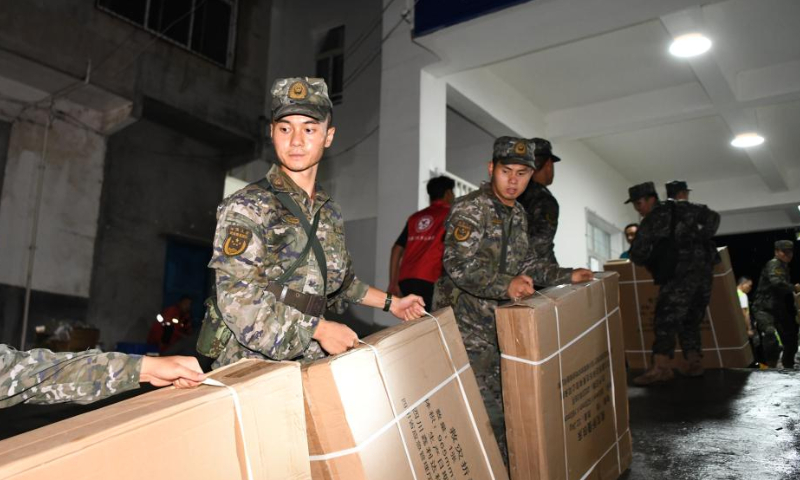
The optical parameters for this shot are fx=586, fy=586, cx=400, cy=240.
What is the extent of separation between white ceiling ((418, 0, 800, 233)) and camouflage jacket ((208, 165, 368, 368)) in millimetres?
3685

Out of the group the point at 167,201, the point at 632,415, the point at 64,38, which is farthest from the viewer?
the point at 167,201

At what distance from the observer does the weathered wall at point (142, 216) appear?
8578 mm

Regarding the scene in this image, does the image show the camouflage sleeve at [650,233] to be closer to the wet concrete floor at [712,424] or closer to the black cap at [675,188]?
the black cap at [675,188]

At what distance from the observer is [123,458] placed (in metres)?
0.88

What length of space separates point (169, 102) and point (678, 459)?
8.55 m

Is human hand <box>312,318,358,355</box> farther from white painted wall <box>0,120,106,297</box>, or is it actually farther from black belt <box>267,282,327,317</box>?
white painted wall <box>0,120,106,297</box>

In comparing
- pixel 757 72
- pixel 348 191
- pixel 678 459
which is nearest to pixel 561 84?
pixel 757 72

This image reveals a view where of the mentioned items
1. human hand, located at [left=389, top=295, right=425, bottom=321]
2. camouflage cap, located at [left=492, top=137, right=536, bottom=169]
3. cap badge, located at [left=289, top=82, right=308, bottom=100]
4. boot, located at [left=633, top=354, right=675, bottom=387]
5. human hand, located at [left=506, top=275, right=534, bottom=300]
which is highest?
camouflage cap, located at [left=492, top=137, right=536, bottom=169]

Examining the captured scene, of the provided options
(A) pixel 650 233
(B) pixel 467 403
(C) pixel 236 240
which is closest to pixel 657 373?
(A) pixel 650 233

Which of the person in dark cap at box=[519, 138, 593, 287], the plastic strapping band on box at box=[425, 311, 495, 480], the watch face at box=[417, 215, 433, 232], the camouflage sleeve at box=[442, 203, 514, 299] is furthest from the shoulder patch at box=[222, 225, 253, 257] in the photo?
the watch face at box=[417, 215, 433, 232]

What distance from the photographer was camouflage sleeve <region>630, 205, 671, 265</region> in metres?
4.32

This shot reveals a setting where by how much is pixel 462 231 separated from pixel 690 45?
4127 mm

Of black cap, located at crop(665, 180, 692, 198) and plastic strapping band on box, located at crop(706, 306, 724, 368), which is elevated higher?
black cap, located at crop(665, 180, 692, 198)

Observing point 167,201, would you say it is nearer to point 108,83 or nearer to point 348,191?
point 108,83
